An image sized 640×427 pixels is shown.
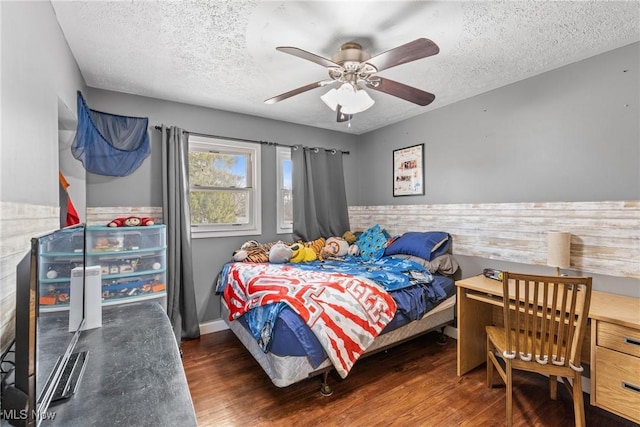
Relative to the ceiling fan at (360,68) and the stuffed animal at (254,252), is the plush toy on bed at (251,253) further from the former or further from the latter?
the ceiling fan at (360,68)

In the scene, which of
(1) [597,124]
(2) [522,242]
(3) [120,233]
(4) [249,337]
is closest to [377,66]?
(1) [597,124]

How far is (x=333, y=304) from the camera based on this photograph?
2.09m

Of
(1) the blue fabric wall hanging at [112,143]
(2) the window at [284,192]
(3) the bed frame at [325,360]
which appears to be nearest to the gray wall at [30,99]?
(1) the blue fabric wall hanging at [112,143]

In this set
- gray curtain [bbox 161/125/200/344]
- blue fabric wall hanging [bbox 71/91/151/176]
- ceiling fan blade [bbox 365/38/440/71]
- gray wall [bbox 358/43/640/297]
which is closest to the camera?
ceiling fan blade [bbox 365/38/440/71]

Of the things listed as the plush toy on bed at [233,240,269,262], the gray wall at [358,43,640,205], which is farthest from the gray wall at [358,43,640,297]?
the plush toy on bed at [233,240,269,262]

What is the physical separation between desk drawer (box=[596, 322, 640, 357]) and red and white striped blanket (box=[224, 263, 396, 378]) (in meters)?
1.23

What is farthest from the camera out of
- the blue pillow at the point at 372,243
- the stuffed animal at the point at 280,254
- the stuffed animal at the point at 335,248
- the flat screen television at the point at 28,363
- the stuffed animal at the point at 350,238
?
the stuffed animal at the point at 350,238

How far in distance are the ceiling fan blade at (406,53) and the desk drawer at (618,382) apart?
1.97 m

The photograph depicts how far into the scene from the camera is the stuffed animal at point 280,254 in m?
3.18

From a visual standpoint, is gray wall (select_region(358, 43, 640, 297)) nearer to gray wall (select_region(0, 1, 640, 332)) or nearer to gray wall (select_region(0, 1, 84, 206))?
gray wall (select_region(0, 1, 640, 332))

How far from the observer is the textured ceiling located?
1695mm

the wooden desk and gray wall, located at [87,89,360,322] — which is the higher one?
gray wall, located at [87,89,360,322]

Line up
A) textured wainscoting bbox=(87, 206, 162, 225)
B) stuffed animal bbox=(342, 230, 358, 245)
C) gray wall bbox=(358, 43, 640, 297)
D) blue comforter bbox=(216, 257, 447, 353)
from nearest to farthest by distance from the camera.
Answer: blue comforter bbox=(216, 257, 447, 353)
gray wall bbox=(358, 43, 640, 297)
textured wainscoting bbox=(87, 206, 162, 225)
stuffed animal bbox=(342, 230, 358, 245)

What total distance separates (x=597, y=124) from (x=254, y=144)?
3190 mm
